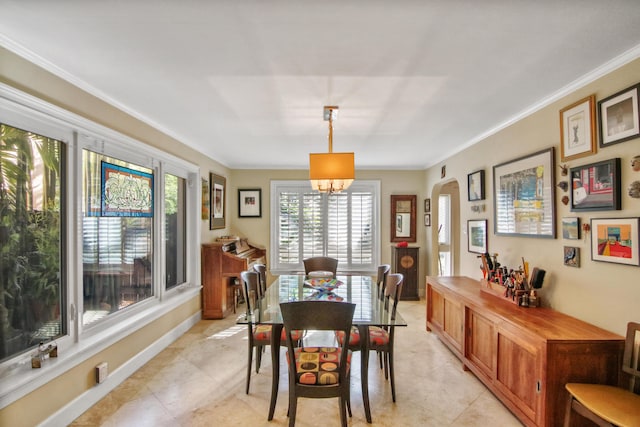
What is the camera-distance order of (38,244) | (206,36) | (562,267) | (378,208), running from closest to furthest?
(206,36)
(38,244)
(562,267)
(378,208)

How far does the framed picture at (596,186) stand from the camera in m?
2.08

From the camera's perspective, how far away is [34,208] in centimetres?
215

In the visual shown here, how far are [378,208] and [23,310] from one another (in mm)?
5087

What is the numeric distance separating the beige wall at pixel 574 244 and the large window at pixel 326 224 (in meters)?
2.51

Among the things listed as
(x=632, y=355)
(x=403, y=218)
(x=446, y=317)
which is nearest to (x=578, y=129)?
(x=632, y=355)

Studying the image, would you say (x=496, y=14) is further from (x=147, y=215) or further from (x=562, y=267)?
(x=147, y=215)

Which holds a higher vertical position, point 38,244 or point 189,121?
point 189,121

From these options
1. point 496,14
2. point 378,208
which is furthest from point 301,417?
point 378,208

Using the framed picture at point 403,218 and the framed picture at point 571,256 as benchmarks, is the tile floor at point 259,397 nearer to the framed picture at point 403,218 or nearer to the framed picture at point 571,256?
the framed picture at point 571,256

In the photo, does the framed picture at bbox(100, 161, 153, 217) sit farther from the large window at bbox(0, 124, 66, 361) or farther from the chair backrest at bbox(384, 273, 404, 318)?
the chair backrest at bbox(384, 273, 404, 318)

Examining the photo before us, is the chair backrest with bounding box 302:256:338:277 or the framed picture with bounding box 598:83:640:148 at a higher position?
the framed picture with bounding box 598:83:640:148

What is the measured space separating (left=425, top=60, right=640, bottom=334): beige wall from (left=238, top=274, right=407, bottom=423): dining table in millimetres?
1270

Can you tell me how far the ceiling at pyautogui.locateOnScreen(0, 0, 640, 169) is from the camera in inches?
61.2

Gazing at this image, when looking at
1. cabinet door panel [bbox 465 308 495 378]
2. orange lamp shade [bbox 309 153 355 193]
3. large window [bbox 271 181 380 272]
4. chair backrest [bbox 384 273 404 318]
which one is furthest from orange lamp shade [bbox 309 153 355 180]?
large window [bbox 271 181 380 272]
